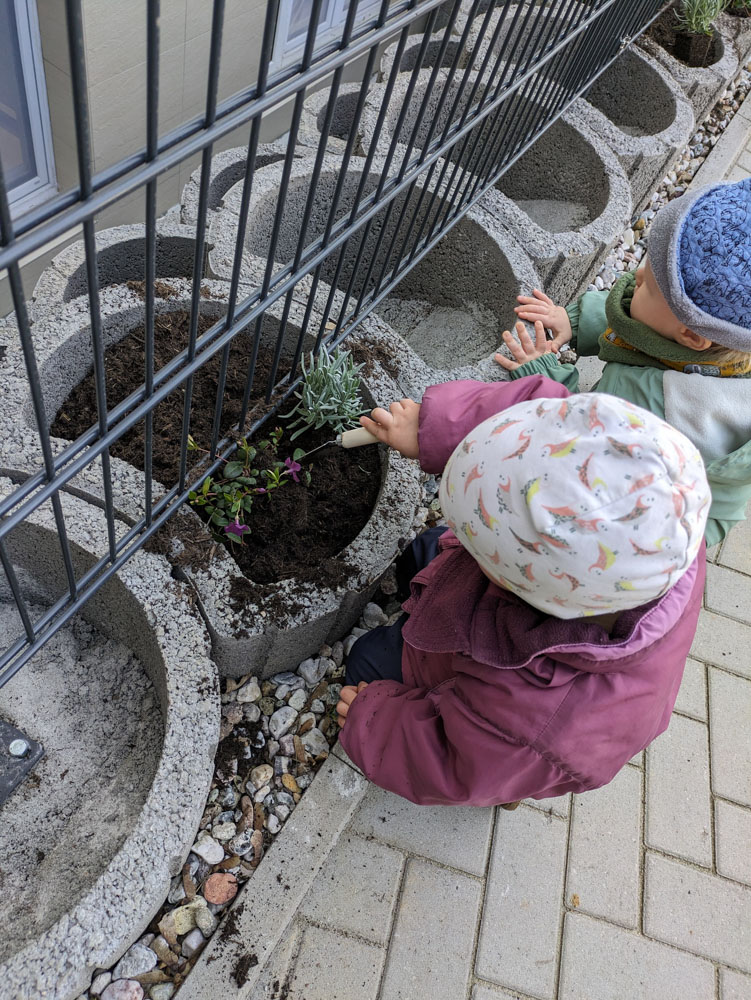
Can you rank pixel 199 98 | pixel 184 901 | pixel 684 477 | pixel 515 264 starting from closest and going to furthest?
pixel 684 477 → pixel 184 901 → pixel 515 264 → pixel 199 98

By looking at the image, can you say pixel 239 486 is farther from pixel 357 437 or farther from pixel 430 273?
pixel 430 273

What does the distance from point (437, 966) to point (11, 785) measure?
1183 mm

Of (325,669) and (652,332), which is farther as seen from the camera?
(325,669)

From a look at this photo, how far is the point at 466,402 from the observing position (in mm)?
1729

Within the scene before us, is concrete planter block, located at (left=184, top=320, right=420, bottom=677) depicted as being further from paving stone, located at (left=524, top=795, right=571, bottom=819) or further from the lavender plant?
paving stone, located at (left=524, top=795, right=571, bottom=819)

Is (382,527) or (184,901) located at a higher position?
(382,527)

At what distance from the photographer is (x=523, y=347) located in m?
2.53

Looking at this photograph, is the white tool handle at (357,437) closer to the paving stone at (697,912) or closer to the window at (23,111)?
the paving stone at (697,912)

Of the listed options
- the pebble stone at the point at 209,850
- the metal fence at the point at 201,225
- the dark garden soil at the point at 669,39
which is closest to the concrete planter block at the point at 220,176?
the metal fence at the point at 201,225

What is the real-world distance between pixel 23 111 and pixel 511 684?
9.44ft

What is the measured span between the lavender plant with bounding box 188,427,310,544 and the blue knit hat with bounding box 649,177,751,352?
1.08 meters

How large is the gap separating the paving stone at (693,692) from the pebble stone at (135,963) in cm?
178

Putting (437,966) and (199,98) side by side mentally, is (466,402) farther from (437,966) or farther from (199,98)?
(199,98)

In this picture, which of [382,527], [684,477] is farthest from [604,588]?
[382,527]
